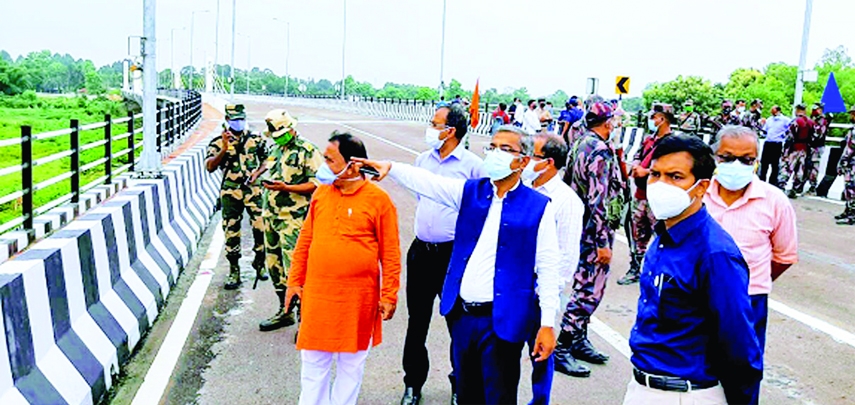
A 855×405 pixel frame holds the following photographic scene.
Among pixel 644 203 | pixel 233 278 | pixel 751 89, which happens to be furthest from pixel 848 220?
pixel 751 89

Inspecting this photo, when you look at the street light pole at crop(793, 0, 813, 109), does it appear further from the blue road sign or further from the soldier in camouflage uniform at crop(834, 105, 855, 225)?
the soldier in camouflage uniform at crop(834, 105, 855, 225)

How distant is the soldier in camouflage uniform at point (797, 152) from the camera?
16.2 meters

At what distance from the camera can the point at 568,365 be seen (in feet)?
18.7

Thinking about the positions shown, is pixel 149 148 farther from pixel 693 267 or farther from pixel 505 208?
pixel 693 267

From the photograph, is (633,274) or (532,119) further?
(532,119)

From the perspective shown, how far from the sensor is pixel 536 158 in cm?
485

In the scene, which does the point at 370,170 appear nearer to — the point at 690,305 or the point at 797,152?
the point at 690,305

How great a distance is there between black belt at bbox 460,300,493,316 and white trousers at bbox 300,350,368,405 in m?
0.94

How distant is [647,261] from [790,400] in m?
2.94

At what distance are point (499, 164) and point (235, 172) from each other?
4609mm

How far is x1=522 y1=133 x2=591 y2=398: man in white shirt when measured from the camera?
14.1ft

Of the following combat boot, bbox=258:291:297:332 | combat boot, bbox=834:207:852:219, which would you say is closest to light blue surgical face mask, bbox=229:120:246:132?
combat boot, bbox=258:291:297:332

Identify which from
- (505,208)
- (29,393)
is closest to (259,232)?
(29,393)

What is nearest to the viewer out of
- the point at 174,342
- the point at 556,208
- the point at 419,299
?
the point at 556,208
